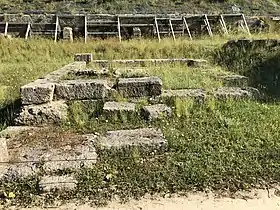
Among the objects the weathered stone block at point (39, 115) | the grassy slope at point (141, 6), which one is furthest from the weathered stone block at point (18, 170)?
the grassy slope at point (141, 6)

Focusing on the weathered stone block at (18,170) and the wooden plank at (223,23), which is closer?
the weathered stone block at (18,170)

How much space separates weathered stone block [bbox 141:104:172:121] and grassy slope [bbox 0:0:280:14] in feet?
60.0

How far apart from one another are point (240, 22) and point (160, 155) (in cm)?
1833

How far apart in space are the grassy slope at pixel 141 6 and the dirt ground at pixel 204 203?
2101cm

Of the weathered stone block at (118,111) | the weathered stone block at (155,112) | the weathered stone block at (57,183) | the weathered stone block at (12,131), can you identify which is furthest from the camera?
the weathered stone block at (118,111)

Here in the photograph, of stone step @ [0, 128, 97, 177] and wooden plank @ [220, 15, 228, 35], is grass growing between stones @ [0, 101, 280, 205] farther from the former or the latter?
wooden plank @ [220, 15, 228, 35]

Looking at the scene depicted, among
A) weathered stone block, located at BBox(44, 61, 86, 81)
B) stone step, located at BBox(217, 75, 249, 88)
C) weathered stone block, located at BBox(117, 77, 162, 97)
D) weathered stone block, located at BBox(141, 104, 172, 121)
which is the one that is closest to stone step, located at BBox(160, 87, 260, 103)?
weathered stone block, located at BBox(117, 77, 162, 97)

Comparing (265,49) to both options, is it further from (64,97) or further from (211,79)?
(64,97)

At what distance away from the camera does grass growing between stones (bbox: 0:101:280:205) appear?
4.93 m

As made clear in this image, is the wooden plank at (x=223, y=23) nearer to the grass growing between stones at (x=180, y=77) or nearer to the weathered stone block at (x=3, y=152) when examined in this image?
the grass growing between stones at (x=180, y=77)

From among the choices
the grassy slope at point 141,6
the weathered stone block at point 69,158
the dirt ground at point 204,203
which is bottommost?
the dirt ground at point 204,203

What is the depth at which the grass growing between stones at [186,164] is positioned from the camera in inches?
194

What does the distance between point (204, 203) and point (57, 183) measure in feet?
5.46

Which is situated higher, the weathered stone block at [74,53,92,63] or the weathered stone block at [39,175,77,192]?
the weathered stone block at [74,53,92,63]
